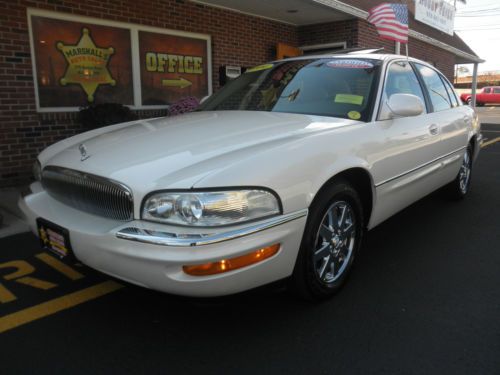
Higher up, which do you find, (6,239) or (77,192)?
(77,192)

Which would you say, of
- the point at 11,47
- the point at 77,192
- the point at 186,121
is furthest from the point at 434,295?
the point at 11,47

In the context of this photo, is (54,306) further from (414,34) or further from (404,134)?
(414,34)

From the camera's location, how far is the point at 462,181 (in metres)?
5.25

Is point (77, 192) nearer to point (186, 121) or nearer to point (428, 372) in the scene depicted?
point (186, 121)

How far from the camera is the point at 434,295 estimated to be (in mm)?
2918

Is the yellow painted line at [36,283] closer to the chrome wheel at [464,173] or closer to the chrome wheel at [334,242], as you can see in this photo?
the chrome wheel at [334,242]

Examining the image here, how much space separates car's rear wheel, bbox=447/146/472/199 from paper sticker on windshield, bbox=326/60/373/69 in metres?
2.19

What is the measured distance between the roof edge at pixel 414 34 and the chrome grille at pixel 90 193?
7.03 m

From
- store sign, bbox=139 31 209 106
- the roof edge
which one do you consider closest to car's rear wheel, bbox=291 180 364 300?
store sign, bbox=139 31 209 106

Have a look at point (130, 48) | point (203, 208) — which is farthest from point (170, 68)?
point (203, 208)

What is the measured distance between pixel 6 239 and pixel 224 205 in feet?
9.59

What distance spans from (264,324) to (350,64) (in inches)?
85.7

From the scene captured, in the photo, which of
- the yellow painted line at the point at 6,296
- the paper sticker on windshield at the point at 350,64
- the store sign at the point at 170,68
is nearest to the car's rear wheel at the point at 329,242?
the paper sticker on windshield at the point at 350,64

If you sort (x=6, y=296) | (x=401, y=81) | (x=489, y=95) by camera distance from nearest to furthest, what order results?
(x=6, y=296) → (x=401, y=81) → (x=489, y=95)
